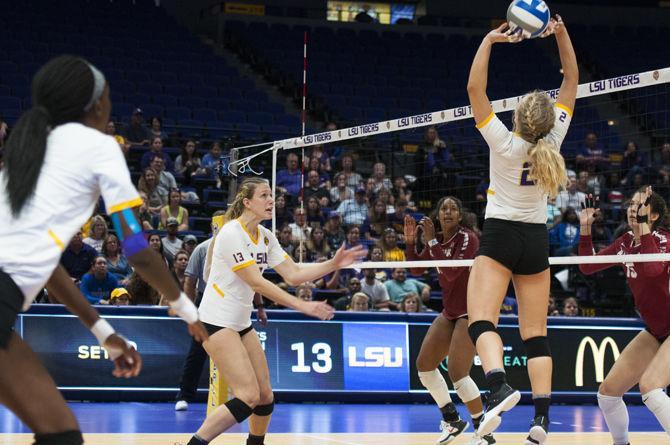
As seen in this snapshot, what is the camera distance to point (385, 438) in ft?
27.5

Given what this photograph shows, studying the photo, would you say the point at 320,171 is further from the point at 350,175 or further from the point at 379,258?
the point at 379,258

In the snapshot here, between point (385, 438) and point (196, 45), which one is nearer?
point (385, 438)

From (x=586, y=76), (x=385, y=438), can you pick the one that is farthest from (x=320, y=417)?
(x=586, y=76)

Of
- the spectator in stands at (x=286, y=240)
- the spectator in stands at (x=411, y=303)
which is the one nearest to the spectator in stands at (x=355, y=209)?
the spectator in stands at (x=286, y=240)

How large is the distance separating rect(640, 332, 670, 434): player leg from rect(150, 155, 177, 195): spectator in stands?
Result: 9.16 meters

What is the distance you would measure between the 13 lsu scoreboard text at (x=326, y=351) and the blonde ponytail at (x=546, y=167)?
20.9 ft

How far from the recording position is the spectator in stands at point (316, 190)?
14.6 meters

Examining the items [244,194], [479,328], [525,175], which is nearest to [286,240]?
[244,194]

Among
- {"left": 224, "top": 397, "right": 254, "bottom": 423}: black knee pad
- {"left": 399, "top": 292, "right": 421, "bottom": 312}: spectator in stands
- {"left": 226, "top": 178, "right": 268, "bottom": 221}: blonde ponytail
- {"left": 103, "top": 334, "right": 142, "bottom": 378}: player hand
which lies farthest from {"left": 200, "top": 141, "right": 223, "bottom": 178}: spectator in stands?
{"left": 103, "top": 334, "right": 142, "bottom": 378}: player hand

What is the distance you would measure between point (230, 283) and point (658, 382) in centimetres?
287

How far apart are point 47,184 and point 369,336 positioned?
858 centimetres

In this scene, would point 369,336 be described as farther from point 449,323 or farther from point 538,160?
point 538,160

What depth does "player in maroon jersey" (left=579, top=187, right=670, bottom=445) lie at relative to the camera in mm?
6551

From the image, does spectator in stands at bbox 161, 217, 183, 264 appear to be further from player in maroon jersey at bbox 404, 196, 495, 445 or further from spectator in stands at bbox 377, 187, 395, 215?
player in maroon jersey at bbox 404, 196, 495, 445
